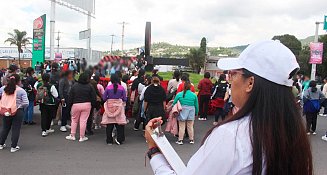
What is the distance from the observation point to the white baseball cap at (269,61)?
1326mm

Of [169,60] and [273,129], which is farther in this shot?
[169,60]

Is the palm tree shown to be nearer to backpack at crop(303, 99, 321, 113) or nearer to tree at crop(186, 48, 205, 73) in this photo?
tree at crop(186, 48, 205, 73)

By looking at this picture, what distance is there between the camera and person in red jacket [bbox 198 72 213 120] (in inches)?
465

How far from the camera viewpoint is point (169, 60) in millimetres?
22656

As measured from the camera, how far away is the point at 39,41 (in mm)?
27781

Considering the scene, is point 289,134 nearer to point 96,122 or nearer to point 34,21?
point 96,122

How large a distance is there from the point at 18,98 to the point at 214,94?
20.4 ft

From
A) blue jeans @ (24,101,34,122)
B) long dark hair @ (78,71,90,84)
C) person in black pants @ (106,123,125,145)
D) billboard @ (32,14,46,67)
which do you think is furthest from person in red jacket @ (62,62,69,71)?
billboard @ (32,14,46,67)

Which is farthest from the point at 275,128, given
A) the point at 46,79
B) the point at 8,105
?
the point at 46,79

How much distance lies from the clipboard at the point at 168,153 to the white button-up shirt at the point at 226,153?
402 mm

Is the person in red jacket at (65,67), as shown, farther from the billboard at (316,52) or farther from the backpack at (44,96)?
the billboard at (316,52)

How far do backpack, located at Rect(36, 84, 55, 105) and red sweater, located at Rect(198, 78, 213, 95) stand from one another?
5.32 metres

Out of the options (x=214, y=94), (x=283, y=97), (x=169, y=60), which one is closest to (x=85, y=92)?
(x=214, y=94)

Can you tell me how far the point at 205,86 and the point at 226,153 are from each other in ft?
35.3
